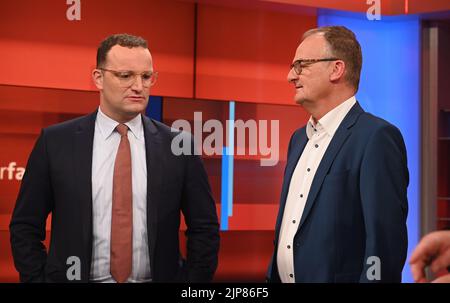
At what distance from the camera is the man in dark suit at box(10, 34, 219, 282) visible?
245 centimetres

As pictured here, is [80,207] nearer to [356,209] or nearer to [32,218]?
[32,218]

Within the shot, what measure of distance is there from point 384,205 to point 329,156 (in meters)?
0.26

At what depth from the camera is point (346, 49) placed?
2.43 m

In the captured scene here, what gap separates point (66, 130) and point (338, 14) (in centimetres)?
179

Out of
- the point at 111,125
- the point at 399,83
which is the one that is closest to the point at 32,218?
the point at 111,125

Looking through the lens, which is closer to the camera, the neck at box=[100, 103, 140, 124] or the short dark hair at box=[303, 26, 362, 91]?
the short dark hair at box=[303, 26, 362, 91]

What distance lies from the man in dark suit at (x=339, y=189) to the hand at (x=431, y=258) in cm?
32

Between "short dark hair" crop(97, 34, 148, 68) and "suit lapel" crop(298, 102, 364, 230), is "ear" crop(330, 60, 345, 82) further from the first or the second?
"short dark hair" crop(97, 34, 148, 68)

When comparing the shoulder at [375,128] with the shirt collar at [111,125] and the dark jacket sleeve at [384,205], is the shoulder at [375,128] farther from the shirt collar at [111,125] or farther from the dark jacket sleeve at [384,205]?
the shirt collar at [111,125]

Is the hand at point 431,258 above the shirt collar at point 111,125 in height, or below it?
below

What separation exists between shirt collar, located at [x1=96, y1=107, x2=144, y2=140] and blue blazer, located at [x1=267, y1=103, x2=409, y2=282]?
757 mm

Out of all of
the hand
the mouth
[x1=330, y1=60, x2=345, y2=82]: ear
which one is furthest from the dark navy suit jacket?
the hand

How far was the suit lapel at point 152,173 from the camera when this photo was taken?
2.46 metres

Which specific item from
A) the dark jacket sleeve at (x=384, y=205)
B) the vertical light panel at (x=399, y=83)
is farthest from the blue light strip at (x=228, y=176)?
the dark jacket sleeve at (x=384, y=205)
